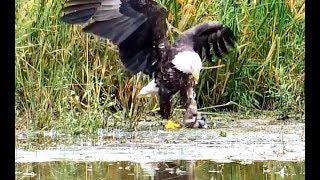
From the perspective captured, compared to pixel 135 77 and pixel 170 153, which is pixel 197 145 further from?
pixel 135 77

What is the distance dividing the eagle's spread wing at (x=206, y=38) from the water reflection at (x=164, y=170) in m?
0.72

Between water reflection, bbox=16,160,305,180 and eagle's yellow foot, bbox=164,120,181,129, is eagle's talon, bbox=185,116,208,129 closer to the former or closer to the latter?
eagle's yellow foot, bbox=164,120,181,129

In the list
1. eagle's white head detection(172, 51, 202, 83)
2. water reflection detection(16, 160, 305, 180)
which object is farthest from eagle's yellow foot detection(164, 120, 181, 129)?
water reflection detection(16, 160, 305, 180)

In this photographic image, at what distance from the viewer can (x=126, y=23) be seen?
476 cm

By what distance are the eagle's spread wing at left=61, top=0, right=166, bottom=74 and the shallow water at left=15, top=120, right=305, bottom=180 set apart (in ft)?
1.23

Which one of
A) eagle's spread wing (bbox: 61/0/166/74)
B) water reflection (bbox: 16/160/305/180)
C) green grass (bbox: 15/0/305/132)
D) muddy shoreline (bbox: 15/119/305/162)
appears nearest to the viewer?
water reflection (bbox: 16/160/305/180)

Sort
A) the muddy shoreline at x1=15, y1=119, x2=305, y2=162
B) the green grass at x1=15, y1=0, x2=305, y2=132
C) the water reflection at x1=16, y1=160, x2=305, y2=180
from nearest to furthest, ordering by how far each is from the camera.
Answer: the water reflection at x1=16, y1=160, x2=305, y2=180 → the muddy shoreline at x1=15, y1=119, x2=305, y2=162 → the green grass at x1=15, y1=0, x2=305, y2=132

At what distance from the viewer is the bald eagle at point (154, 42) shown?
4.77 metres

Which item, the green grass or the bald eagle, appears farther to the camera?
the green grass

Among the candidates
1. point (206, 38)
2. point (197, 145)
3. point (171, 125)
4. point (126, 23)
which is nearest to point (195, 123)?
point (171, 125)

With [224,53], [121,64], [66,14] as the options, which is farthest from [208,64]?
[66,14]

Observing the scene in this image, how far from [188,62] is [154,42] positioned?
0.20m

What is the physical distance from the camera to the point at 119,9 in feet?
15.6

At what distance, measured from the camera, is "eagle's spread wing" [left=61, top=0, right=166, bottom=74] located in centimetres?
475
